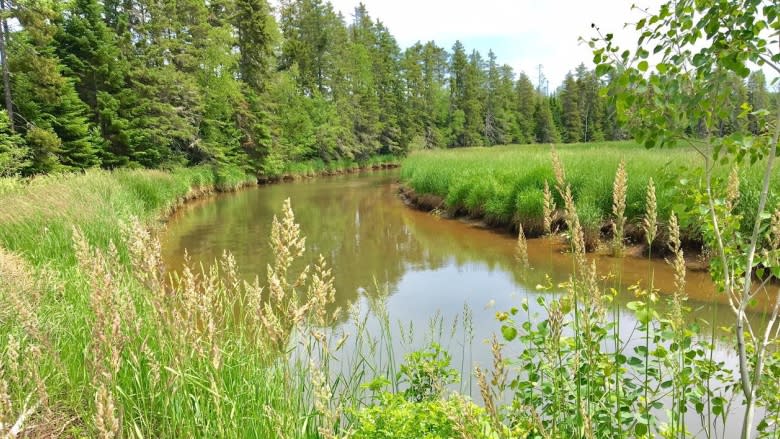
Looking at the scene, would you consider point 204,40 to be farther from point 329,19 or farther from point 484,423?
point 484,423

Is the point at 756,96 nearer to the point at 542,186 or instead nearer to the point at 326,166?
the point at 542,186

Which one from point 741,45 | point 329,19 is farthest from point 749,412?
point 329,19

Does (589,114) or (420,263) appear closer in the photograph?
(420,263)

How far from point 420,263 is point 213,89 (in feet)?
68.8

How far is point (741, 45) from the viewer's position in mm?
1632

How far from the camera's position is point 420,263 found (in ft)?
29.6

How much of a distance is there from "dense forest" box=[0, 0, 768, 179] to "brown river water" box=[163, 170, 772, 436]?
3.16m

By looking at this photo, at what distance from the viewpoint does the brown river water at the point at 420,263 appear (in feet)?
17.9

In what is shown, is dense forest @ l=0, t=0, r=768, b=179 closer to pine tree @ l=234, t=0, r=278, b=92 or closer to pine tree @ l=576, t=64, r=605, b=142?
pine tree @ l=234, t=0, r=278, b=92

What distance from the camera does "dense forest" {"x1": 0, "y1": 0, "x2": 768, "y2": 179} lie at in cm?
1556

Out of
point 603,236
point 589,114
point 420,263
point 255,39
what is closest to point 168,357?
point 420,263

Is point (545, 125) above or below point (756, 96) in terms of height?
above

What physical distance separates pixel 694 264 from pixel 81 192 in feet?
38.0

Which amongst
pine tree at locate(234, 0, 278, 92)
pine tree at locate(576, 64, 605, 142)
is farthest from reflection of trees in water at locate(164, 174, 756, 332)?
pine tree at locate(576, 64, 605, 142)
